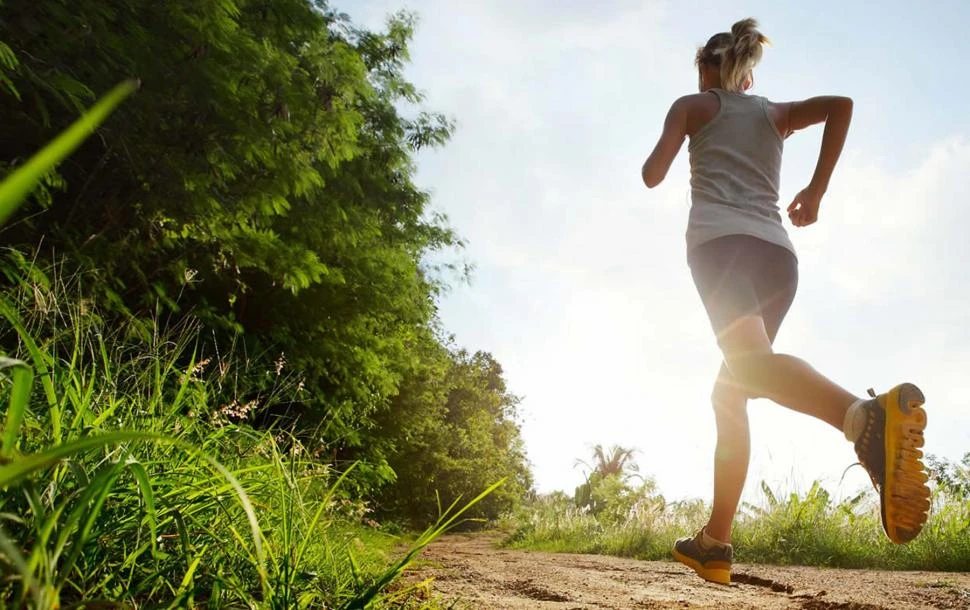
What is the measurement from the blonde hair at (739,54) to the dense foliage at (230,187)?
201 cm

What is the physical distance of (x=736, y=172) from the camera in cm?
245

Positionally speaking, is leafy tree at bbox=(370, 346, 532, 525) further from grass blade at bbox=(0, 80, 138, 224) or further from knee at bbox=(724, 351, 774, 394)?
grass blade at bbox=(0, 80, 138, 224)

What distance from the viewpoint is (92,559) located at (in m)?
1.24

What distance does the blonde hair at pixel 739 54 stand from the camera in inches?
101

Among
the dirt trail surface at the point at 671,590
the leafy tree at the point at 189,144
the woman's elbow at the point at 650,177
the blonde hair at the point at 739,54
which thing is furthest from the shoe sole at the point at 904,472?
the leafy tree at the point at 189,144

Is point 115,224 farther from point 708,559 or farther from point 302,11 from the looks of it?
point 708,559

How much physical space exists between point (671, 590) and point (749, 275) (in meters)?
1.69

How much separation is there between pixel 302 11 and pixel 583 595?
5.70 metres

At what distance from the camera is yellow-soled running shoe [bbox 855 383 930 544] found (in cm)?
180

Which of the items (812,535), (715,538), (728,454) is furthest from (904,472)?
(812,535)

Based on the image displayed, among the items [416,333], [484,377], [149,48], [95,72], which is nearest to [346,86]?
[149,48]

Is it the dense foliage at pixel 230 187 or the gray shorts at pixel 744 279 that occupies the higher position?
the dense foliage at pixel 230 187

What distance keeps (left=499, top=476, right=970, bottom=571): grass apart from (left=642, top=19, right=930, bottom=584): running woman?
3942mm

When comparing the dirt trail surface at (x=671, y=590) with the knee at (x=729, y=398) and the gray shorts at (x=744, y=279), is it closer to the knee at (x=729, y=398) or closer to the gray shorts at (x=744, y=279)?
the knee at (x=729, y=398)
